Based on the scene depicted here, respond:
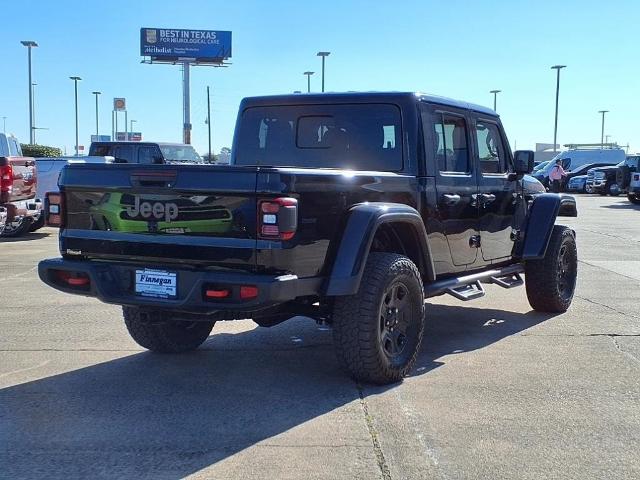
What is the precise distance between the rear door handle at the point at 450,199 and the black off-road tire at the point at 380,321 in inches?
31.3

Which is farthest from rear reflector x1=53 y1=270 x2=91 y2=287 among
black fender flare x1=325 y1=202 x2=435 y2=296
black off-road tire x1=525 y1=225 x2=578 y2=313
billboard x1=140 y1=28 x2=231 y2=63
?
billboard x1=140 y1=28 x2=231 y2=63

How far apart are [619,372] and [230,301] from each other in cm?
299

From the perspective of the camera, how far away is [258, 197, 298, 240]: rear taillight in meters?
4.06

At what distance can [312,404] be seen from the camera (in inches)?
178

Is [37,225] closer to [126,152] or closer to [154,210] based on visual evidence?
[126,152]

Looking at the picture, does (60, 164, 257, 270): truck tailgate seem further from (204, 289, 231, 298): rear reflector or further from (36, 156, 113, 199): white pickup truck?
(36, 156, 113, 199): white pickup truck

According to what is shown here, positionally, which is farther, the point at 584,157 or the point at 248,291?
the point at 584,157

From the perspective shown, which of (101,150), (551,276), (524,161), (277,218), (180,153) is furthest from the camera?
(180,153)

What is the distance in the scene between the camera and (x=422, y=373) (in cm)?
525

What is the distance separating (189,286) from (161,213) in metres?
0.51

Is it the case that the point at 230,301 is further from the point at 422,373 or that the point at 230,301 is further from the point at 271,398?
the point at 422,373

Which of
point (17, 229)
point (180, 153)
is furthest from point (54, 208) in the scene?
point (180, 153)

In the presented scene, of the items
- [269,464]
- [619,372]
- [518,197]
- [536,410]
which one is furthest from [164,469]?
[518,197]

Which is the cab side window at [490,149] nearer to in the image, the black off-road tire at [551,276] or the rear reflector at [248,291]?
the black off-road tire at [551,276]
